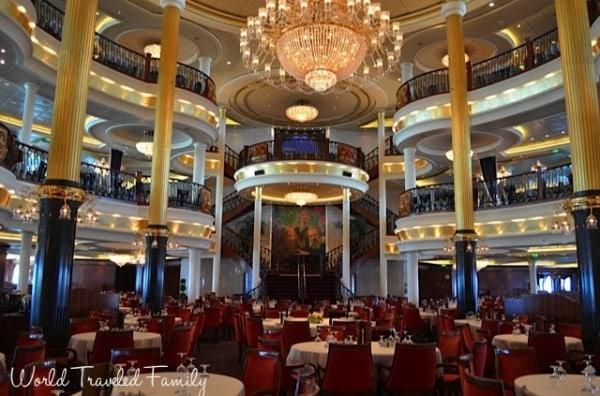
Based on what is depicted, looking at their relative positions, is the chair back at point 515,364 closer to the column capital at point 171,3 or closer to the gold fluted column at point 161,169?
the gold fluted column at point 161,169

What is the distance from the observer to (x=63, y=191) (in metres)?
6.83

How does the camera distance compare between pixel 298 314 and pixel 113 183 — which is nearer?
pixel 298 314

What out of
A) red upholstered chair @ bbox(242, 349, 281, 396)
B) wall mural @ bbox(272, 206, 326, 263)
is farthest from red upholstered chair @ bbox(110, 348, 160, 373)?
wall mural @ bbox(272, 206, 326, 263)

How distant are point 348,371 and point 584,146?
527 centimetres

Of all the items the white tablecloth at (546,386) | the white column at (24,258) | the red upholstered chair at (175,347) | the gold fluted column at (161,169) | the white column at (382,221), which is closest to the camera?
the white tablecloth at (546,386)

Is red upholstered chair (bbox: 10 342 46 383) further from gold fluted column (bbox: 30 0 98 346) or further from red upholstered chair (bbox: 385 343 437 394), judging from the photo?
red upholstered chair (bbox: 385 343 437 394)

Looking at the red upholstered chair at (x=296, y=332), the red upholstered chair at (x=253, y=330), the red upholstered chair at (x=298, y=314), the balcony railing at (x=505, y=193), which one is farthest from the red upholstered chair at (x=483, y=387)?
the balcony railing at (x=505, y=193)

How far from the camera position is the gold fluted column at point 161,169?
38.1 ft

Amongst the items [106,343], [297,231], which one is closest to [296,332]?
[106,343]

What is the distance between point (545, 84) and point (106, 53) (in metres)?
12.5

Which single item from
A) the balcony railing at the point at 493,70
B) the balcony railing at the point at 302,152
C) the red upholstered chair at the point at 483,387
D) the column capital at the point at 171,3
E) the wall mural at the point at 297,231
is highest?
the column capital at the point at 171,3

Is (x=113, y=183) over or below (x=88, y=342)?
over

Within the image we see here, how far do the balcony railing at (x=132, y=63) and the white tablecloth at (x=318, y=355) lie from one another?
34.8 feet

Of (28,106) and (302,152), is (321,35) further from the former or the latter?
(302,152)
